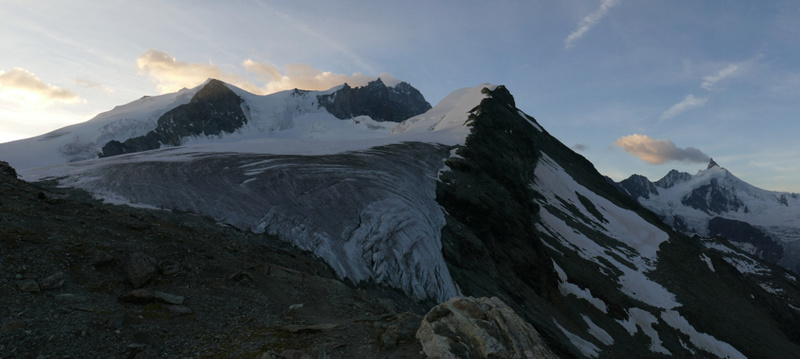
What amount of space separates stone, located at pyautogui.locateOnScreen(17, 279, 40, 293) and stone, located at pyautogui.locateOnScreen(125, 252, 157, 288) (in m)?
2.48

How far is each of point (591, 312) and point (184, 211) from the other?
43736mm

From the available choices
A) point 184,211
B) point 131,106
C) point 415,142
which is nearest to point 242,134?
point 131,106

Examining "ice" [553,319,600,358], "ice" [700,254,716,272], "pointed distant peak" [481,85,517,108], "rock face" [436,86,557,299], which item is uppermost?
"pointed distant peak" [481,85,517,108]

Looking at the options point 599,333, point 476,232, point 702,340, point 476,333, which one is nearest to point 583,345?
point 599,333

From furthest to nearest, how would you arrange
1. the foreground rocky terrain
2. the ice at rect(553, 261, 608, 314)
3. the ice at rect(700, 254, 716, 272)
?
the ice at rect(700, 254, 716, 272)
the ice at rect(553, 261, 608, 314)
the foreground rocky terrain

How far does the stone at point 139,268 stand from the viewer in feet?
45.4

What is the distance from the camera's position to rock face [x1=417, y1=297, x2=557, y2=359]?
35.7 feet

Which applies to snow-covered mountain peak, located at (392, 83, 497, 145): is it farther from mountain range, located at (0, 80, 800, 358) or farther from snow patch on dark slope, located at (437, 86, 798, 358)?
snow patch on dark slope, located at (437, 86, 798, 358)

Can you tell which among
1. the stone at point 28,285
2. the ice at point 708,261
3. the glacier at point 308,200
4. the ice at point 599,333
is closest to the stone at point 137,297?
the stone at point 28,285

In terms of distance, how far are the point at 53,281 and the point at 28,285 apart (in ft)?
2.06

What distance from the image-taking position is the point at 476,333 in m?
11.4

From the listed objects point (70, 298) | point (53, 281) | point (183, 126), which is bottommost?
point (70, 298)

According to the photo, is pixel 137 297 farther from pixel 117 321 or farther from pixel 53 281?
pixel 53 281

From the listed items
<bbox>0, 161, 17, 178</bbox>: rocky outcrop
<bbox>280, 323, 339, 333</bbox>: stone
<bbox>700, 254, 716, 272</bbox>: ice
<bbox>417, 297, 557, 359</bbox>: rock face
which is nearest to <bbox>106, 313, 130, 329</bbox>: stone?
<bbox>280, 323, 339, 333</bbox>: stone
